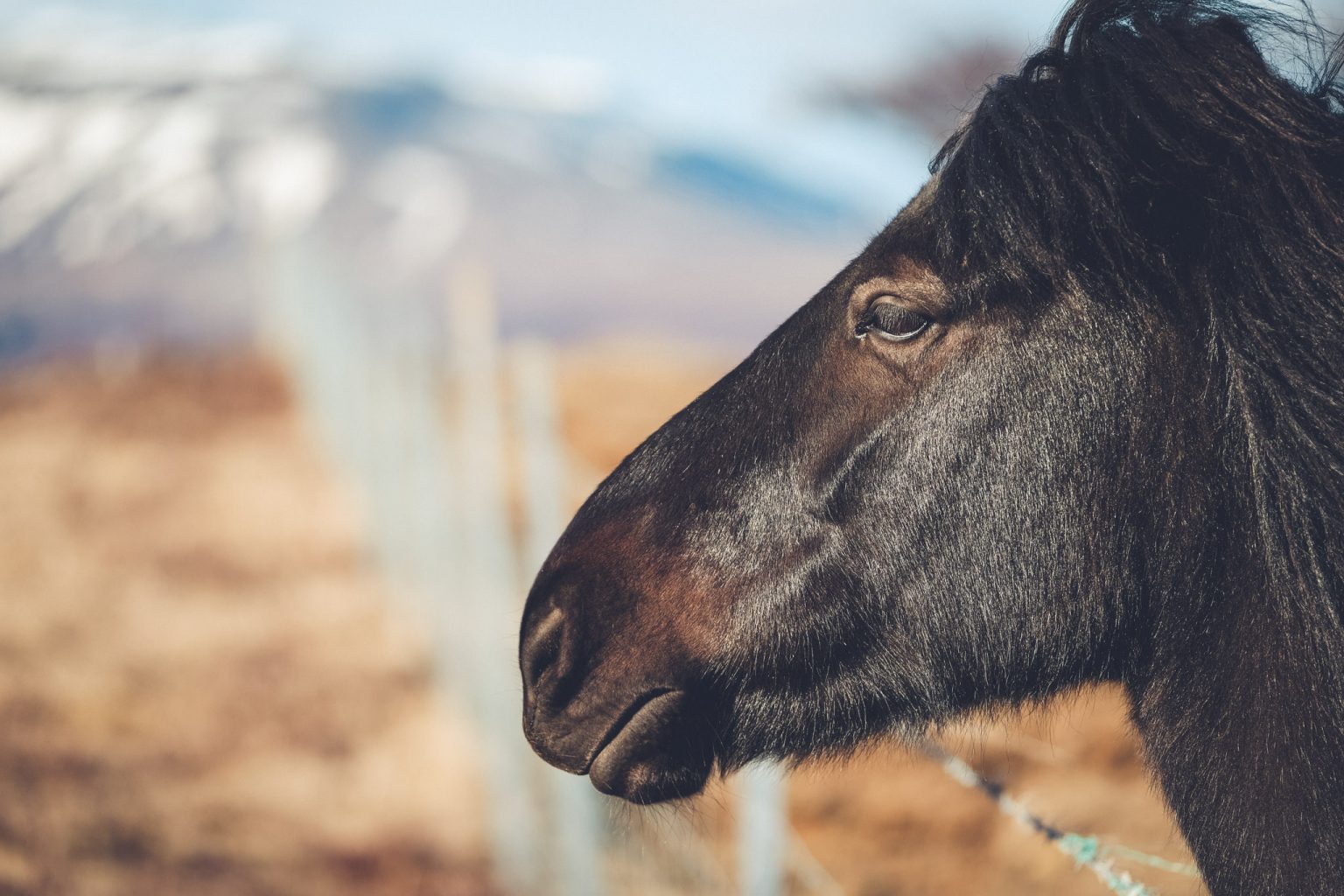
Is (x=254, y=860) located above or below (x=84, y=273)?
below

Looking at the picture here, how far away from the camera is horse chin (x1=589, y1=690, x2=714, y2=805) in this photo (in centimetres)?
171

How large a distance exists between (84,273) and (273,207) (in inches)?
509

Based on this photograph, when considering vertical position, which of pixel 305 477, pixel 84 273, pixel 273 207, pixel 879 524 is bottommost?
pixel 879 524

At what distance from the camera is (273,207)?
151 ft

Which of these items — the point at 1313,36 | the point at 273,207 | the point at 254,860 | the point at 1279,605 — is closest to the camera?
the point at 1279,605

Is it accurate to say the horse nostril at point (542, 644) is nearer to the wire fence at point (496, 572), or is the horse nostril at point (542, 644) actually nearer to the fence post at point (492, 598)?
the wire fence at point (496, 572)

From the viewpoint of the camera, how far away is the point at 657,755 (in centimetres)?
174

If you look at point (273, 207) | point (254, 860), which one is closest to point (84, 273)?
point (273, 207)

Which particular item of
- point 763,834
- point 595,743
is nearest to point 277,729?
point 763,834

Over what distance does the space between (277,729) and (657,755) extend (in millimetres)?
5168

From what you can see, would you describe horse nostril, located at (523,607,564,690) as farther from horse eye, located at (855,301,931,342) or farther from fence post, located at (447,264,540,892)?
fence post, located at (447,264,540,892)

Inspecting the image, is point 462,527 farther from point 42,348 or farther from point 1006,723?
point 42,348

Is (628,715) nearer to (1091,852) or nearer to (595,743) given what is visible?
(595,743)

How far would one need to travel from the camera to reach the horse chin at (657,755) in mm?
1713
